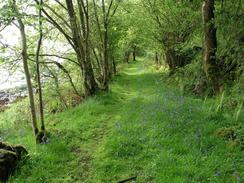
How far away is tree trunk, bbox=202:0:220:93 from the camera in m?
10.4

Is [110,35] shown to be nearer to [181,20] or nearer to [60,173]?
[181,20]

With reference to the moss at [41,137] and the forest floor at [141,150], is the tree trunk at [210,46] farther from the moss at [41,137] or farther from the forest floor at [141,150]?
the moss at [41,137]

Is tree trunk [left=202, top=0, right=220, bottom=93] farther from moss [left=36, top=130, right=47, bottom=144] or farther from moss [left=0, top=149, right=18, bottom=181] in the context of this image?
moss [left=0, top=149, right=18, bottom=181]

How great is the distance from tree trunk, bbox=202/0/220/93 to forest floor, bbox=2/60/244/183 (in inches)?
38.0

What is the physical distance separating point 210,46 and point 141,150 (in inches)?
214

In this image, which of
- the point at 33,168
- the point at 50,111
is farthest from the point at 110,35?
the point at 33,168

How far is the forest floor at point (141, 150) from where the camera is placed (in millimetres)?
6117

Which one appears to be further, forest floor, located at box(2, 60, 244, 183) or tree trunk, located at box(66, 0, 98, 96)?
tree trunk, located at box(66, 0, 98, 96)

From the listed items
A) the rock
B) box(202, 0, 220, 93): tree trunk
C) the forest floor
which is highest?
box(202, 0, 220, 93): tree trunk

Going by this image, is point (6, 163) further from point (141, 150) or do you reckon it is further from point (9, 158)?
point (141, 150)

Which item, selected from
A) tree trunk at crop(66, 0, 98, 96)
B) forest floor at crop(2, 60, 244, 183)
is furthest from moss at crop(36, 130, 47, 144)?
tree trunk at crop(66, 0, 98, 96)

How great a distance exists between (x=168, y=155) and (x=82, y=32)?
10496mm

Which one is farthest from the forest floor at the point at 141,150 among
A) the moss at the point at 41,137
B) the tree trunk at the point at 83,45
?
the tree trunk at the point at 83,45

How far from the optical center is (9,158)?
6629 mm
